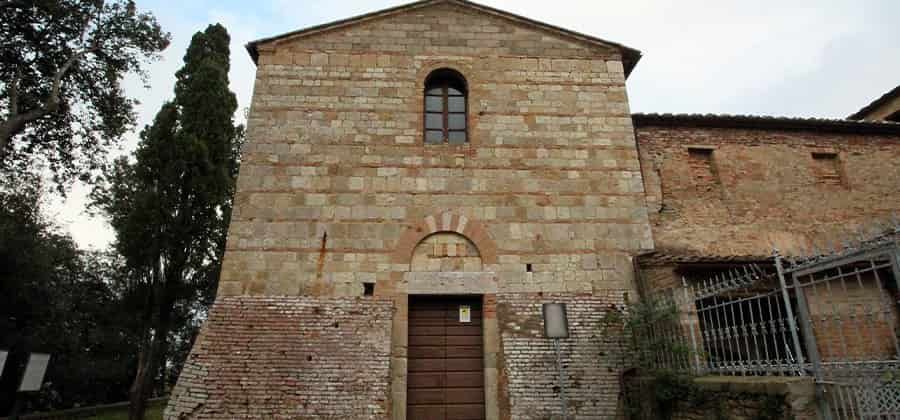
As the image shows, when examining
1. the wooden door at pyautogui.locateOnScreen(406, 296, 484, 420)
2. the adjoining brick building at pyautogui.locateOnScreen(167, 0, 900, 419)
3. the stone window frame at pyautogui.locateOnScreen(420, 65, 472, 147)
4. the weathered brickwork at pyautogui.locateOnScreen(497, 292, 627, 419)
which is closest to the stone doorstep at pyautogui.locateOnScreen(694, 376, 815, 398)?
the weathered brickwork at pyautogui.locateOnScreen(497, 292, 627, 419)

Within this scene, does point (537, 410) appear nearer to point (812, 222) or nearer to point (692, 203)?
point (692, 203)

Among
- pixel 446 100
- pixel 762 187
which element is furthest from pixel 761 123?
pixel 446 100

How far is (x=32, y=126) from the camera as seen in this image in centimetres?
1218

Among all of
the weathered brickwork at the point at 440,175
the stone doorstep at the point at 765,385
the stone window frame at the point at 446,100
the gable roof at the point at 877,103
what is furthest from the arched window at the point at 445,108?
the gable roof at the point at 877,103

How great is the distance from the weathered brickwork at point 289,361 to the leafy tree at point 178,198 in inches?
222

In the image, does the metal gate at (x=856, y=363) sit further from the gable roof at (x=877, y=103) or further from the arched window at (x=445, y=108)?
the gable roof at (x=877, y=103)

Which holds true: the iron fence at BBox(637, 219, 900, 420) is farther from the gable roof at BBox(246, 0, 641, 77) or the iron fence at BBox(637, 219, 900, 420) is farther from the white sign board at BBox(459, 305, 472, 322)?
the gable roof at BBox(246, 0, 641, 77)

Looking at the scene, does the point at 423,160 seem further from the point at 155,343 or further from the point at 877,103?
the point at 877,103

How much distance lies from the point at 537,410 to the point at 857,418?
3733 millimetres

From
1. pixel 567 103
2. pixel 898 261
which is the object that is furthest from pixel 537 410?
pixel 567 103

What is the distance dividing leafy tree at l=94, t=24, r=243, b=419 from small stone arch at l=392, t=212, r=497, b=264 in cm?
683

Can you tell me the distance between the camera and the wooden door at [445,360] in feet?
24.2

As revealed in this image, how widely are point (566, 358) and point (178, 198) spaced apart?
388 inches

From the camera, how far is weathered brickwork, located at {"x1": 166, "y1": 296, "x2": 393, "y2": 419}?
6797 millimetres
